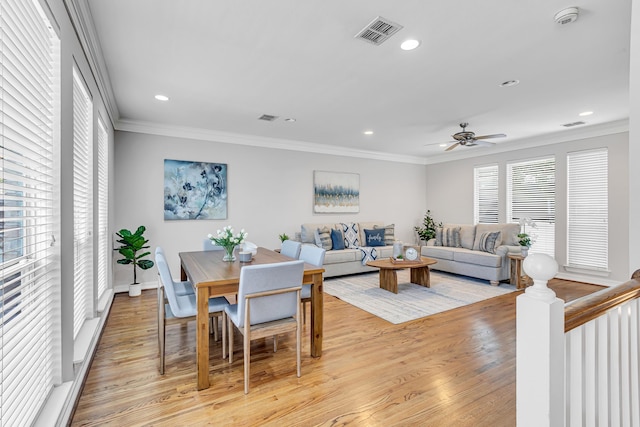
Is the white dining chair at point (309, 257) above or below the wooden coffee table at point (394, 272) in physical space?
above

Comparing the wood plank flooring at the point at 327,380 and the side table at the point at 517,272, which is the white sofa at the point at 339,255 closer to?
the side table at the point at 517,272

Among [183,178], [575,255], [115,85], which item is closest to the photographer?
[115,85]

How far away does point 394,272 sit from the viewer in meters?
4.66

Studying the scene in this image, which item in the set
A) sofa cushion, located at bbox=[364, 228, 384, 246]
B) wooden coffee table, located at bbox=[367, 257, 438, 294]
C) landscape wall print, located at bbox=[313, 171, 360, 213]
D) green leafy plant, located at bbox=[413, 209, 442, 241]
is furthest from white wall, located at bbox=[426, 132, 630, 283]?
wooden coffee table, located at bbox=[367, 257, 438, 294]

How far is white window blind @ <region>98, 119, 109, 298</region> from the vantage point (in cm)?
351

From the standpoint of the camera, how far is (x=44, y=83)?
161 cm

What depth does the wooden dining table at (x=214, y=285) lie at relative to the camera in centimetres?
215

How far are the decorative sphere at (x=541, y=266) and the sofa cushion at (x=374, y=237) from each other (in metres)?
5.36

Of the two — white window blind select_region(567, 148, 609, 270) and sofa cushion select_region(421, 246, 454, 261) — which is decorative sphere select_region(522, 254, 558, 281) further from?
white window blind select_region(567, 148, 609, 270)

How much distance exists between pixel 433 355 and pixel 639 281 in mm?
1630

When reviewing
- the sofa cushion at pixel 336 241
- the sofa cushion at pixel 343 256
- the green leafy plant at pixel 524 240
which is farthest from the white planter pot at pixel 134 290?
the green leafy plant at pixel 524 240

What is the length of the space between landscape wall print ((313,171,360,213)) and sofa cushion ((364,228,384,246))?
713 millimetres

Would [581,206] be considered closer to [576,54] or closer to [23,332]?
[576,54]

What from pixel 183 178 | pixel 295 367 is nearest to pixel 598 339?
pixel 295 367
